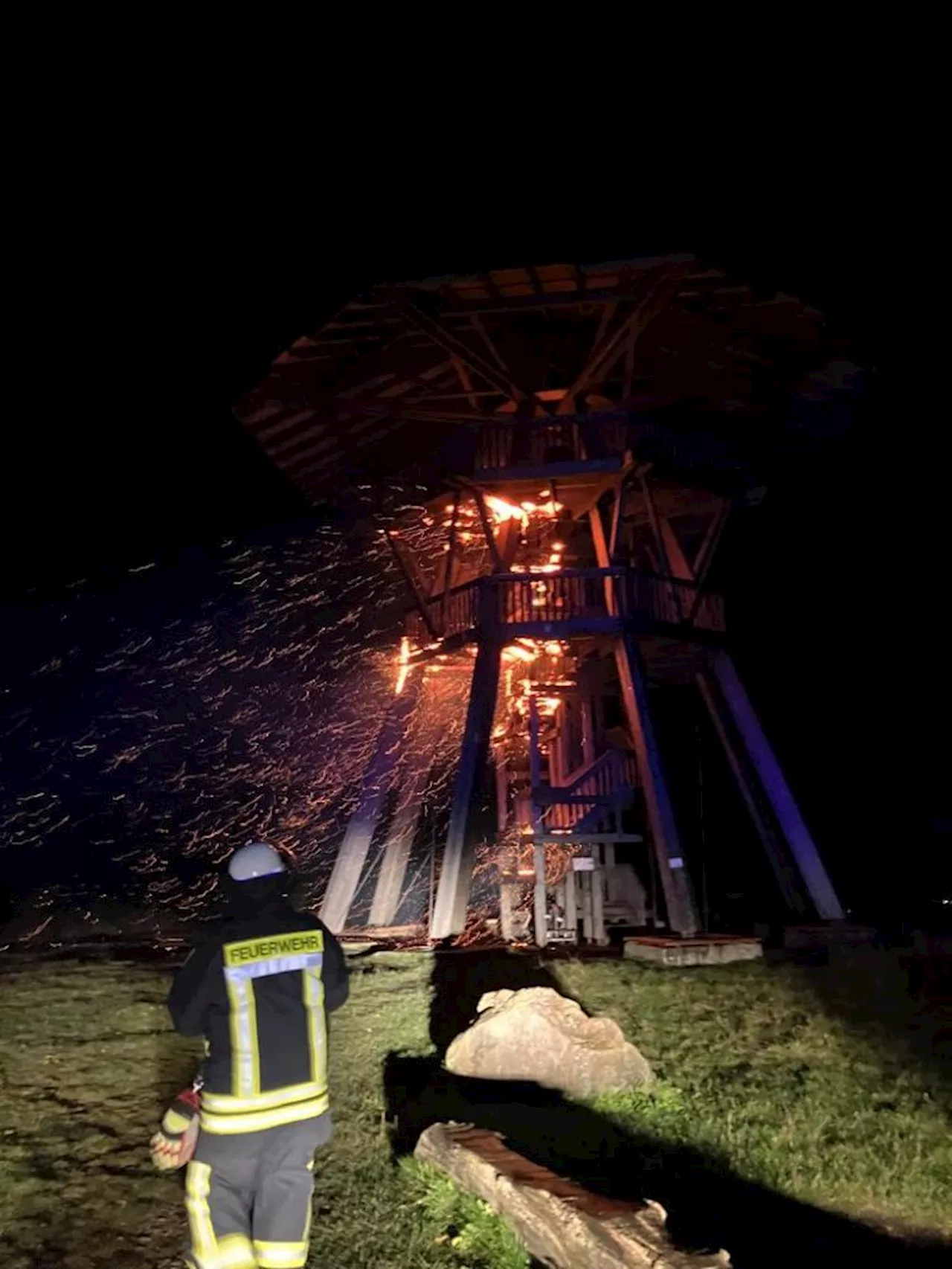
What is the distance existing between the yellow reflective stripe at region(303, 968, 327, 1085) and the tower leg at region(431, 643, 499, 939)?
10.7 metres

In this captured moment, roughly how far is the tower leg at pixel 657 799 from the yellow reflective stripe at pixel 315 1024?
1114 cm

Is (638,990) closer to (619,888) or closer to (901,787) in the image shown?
(619,888)

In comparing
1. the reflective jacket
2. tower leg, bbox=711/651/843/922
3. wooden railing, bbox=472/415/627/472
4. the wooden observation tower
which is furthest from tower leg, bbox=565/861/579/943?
the reflective jacket

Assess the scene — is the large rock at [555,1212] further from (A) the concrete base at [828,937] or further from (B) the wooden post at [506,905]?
(B) the wooden post at [506,905]

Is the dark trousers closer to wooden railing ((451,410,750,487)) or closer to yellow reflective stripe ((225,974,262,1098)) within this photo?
yellow reflective stripe ((225,974,262,1098))

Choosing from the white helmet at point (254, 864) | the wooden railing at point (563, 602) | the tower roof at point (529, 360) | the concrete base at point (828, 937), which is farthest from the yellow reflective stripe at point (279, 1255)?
the wooden railing at point (563, 602)

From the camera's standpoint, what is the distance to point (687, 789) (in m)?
28.4

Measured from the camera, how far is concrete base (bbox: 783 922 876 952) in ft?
48.4

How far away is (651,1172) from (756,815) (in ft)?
40.4

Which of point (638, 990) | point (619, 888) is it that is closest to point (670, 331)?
point (638, 990)

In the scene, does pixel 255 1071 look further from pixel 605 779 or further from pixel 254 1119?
pixel 605 779

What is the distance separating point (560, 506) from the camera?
18781 mm

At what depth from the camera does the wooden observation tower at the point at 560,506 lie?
1554cm

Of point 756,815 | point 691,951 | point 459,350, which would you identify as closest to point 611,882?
point 756,815
